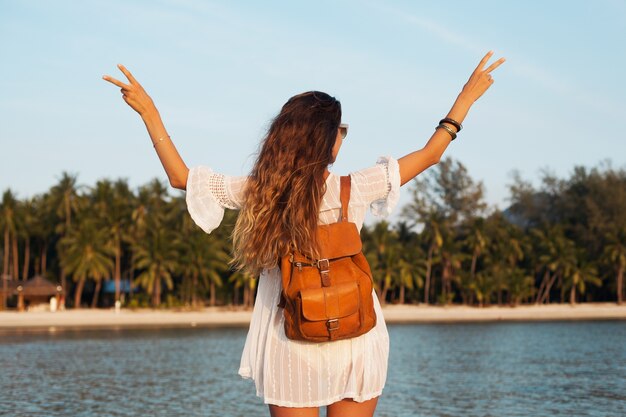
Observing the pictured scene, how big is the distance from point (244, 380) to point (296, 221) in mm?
23596

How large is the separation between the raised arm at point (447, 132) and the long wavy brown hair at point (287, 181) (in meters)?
0.28

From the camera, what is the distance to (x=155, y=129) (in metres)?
2.82

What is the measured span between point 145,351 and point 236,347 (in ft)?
16.2

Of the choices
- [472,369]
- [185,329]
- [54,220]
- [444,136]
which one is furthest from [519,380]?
[54,220]

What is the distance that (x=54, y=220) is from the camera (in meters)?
65.9

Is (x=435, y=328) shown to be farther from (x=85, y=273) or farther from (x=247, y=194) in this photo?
(x=247, y=194)

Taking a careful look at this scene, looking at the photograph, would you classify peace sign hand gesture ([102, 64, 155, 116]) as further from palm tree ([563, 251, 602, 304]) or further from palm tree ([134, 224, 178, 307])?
palm tree ([563, 251, 602, 304])

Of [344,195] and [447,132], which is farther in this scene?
[447,132]

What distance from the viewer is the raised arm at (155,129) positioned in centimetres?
281

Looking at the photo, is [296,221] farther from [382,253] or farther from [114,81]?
[382,253]

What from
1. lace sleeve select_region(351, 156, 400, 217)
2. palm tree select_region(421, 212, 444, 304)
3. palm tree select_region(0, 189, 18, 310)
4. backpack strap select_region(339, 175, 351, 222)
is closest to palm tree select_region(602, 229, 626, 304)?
palm tree select_region(421, 212, 444, 304)

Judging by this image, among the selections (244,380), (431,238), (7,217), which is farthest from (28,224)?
(244,380)

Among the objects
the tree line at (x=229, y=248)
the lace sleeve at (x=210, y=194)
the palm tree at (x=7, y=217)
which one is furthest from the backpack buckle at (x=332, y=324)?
the palm tree at (x=7, y=217)

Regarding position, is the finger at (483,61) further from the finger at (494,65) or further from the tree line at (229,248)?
the tree line at (229,248)
